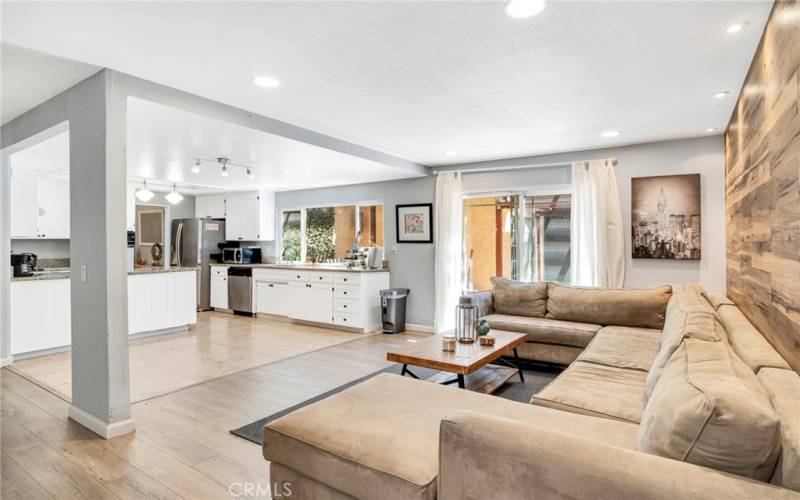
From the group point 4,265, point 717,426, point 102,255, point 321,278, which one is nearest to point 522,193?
point 321,278

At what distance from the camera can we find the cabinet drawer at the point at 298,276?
21.0 ft

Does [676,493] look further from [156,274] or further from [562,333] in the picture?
[156,274]

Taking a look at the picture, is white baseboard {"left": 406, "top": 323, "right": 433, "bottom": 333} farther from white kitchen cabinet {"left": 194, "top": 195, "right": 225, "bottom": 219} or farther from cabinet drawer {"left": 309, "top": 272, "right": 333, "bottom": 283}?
white kitchen cabinet {"left": 194, "top": 195, "right": 225, "bottom": 219}

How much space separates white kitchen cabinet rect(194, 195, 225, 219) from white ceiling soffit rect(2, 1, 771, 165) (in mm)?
4952

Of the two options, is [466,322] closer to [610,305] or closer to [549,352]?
[549,352]

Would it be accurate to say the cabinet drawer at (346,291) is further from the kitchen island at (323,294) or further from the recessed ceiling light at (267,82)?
the recessed ceiling light at (267,82)

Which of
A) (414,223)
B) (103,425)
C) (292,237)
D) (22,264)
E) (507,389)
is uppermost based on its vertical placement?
(414,223)

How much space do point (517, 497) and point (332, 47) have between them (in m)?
2.25

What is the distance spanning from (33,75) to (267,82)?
1436 mm

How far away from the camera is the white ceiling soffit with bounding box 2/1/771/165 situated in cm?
199

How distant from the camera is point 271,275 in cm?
686

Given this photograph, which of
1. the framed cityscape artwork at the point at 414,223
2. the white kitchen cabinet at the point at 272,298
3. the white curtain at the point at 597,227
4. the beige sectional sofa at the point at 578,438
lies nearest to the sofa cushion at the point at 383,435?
the beige sectional sofa at the point at 578,438

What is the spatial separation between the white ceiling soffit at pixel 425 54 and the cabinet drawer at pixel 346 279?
2629 millimetres

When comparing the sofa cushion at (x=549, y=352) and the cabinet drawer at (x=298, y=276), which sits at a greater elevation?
the cabinet drawer at (x=298, y=276)
